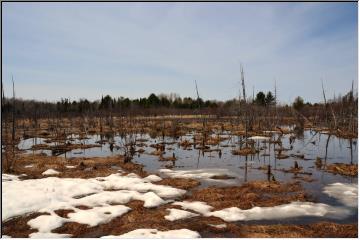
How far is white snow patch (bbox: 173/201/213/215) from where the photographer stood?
9.77m

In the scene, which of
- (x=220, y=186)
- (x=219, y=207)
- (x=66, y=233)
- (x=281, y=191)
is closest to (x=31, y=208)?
(x=66, y=233)

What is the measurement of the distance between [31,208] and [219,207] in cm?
564

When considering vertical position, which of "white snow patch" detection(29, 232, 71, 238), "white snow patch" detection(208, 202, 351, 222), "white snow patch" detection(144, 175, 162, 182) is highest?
"white snow patch" detection(144, 175, 162, 182)

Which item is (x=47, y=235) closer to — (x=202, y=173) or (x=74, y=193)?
(x=74, y=193)

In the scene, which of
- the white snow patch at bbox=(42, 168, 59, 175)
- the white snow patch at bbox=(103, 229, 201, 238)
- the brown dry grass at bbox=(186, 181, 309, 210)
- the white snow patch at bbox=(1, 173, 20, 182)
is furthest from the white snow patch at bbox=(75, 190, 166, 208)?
the white snow patch at bbox=(42, 168, 59, 175)

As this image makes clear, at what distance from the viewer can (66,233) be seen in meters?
8.02

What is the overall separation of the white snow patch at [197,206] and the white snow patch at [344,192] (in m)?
4.51

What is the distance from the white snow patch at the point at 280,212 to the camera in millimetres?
9188

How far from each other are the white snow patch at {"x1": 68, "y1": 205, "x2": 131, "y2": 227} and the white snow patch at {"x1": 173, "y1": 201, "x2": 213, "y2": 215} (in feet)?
5.70

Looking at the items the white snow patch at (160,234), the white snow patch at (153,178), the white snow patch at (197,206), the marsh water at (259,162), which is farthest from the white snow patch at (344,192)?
the white snow patch at (153,178)

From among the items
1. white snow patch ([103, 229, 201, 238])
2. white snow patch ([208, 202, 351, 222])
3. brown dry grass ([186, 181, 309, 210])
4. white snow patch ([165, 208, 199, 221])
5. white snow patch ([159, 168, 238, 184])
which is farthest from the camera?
white snow patch ([159, 168, 238, 184])

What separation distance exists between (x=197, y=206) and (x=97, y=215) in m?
3.04

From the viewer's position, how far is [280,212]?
9.61 metres

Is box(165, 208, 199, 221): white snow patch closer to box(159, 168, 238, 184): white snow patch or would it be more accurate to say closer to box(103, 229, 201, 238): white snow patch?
box(103, 229, 201, 238): white snow patch
